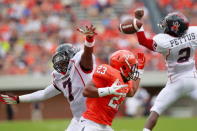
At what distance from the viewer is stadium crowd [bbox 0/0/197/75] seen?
47.9 feet

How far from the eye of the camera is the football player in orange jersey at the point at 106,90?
5.64 metres

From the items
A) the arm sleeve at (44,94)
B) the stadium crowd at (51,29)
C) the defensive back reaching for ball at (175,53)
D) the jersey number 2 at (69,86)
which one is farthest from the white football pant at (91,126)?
the stadium crowd at (51,29)

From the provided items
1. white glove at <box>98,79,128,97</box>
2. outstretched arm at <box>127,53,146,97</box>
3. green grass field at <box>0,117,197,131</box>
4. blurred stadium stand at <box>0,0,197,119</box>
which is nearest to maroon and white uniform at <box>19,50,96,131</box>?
outstretched arm at <box>127,53,146,97</box>

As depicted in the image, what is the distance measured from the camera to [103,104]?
5785 mm

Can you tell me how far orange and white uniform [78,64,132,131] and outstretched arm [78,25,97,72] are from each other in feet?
1.25

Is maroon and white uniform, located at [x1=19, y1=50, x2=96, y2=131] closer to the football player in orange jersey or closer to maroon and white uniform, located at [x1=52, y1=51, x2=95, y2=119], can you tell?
maroon and white uniform, located at [x1=52, y1=51, x2=95, y2=119]

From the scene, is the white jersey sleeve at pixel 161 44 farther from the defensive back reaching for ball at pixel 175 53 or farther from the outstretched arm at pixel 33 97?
the outstretched arm at pixel 33 97

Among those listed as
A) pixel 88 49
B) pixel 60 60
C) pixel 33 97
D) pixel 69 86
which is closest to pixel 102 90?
pixel 88 49

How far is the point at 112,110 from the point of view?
19.1ft

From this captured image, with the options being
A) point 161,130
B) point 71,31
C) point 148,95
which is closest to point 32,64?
point 71,31

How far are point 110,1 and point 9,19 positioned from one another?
299cm

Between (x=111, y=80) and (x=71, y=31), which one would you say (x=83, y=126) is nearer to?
(x=111, y=80)

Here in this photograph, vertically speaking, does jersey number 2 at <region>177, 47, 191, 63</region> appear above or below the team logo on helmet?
below

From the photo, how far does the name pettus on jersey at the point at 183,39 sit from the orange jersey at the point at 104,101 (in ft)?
6.13
